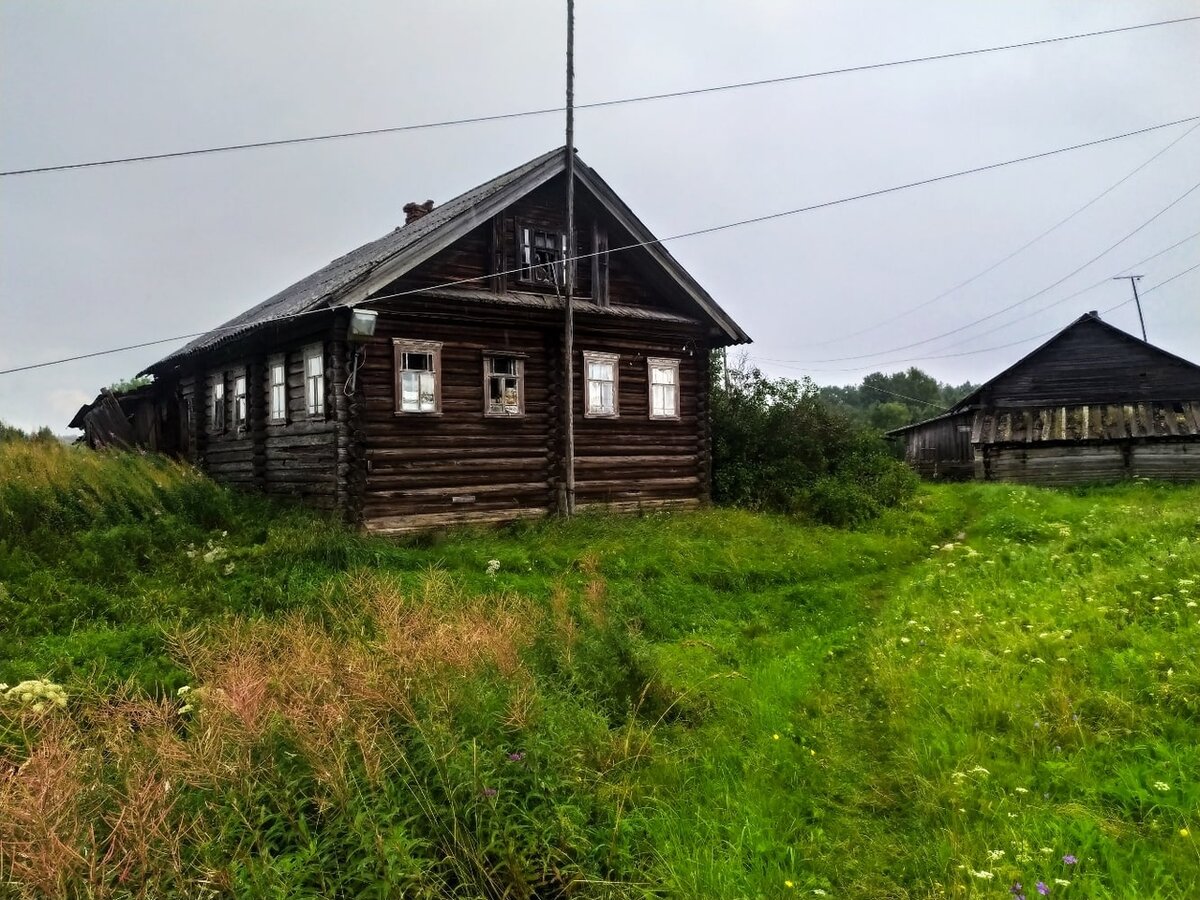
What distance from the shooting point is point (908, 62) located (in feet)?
41.2

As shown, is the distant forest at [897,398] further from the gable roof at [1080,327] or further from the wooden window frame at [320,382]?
the wooden window frame at [320,382]

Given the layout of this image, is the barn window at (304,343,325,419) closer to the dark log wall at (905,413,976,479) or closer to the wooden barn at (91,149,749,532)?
the wooden barn at (91,149,749,532)

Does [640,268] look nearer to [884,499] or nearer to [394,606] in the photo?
[884,499]

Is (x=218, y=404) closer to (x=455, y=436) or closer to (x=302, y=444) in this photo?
(x=302, y=444)

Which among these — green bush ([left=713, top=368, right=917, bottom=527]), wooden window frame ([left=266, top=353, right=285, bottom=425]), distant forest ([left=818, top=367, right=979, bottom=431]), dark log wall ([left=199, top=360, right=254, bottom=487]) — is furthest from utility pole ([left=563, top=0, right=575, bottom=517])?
distant forest ([left=818, top=367, right=979, bottom=431])

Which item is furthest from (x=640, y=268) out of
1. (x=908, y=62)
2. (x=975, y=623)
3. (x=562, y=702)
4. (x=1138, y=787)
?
(x=1138, y=787)

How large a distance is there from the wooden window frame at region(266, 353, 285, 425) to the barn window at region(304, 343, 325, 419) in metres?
1.08

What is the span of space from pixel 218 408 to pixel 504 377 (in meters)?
8.69

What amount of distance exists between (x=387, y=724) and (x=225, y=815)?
0.99 metres

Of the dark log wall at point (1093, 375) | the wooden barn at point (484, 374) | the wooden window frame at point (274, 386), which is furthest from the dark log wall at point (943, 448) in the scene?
the wooden window frame at point (274, 386)

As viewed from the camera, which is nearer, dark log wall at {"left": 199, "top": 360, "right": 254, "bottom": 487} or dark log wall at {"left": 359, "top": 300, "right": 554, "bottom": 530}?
dark log wall at {"left": 359, "top": 300, "right": 554, "bottom": 530}

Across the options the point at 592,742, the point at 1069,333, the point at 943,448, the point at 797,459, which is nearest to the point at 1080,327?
the point at 1069,333

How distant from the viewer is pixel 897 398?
280ft

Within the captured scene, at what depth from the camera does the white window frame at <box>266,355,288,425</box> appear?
15266 millimetres
